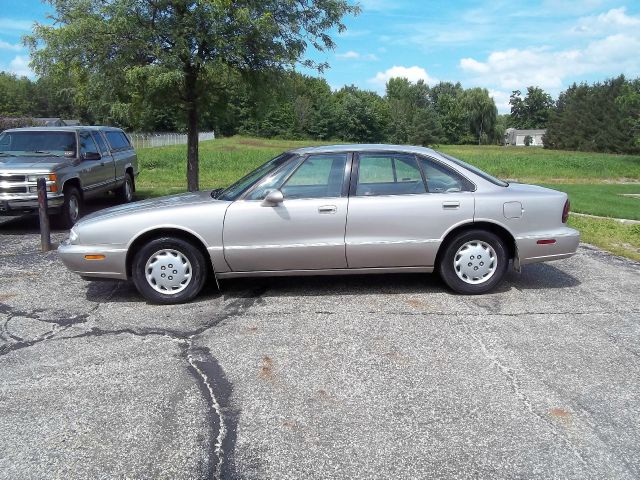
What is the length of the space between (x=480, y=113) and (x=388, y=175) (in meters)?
114

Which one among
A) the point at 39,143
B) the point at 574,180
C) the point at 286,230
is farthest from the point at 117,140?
the point at 574,180

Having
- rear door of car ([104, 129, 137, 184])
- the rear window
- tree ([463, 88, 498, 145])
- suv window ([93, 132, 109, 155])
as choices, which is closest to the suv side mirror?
suv window ([93, 132, 109, 155])

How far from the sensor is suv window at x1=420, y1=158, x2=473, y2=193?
561 centimetres

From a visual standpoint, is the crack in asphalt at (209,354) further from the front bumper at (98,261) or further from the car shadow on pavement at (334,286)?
the front bumper at (98,261)

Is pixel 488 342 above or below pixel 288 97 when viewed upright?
below

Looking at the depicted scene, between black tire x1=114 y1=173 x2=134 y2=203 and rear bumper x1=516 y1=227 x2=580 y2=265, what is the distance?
9.65m

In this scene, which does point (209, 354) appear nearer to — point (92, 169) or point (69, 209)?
point (69, 209)

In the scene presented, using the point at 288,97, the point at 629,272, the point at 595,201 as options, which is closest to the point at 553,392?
the point at 629,272

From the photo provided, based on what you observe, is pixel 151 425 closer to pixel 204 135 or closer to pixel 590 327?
pixel 590 327

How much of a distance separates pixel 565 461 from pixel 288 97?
33.9 ft

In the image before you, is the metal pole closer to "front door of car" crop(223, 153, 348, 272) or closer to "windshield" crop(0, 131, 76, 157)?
"windshield" crop(0, 131, 76, 157)

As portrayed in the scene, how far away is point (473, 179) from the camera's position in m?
5.65

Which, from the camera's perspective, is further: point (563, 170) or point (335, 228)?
point (563, 170)

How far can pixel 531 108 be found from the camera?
135 m
